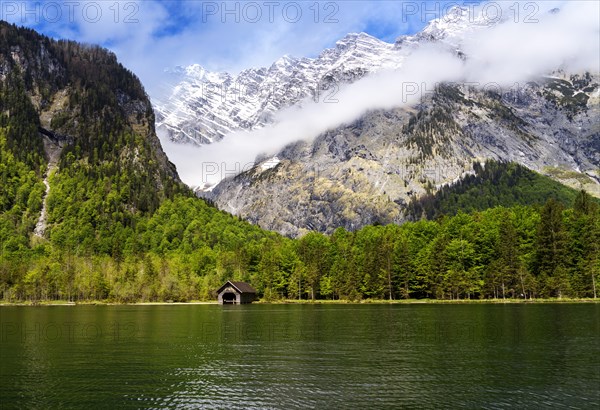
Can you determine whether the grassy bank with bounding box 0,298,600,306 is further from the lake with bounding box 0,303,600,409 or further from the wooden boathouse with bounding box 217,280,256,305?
the lake with bounding box 0,303,600,409

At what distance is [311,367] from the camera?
4453cm

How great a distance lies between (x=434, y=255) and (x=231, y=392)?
12285cm

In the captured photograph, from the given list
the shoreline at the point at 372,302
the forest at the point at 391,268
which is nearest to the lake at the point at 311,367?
the shoreline at the point at 372,302

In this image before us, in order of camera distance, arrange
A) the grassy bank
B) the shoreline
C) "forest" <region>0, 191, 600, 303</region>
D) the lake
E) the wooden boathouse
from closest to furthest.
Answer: the lake < the shoreline < the grassy bank < "forest" <region>0, 191, 600, 303</region> < the wooden boathouse

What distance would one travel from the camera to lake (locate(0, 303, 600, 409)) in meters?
34.3

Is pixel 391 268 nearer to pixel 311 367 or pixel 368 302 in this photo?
pixel 368 302

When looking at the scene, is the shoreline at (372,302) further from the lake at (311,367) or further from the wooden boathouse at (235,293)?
the lake at (311,367)

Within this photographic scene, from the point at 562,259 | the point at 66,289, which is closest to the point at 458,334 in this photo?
the point at 562,259

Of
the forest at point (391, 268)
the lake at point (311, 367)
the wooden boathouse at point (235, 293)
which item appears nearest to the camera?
the lake at point (311, 367)

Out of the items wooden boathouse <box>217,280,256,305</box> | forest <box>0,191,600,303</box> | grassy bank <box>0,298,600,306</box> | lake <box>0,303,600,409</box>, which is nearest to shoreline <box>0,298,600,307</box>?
grassy bank <box>0,298,600,306</box>

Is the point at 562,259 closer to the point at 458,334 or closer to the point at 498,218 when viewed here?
the point at 498,218

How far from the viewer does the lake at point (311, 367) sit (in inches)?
1350

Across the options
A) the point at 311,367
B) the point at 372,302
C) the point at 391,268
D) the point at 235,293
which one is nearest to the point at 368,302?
the point at 372,302

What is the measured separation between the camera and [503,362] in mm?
44438
